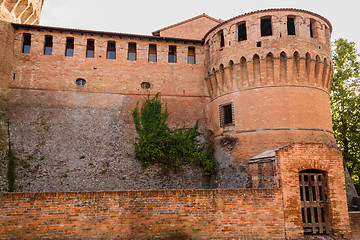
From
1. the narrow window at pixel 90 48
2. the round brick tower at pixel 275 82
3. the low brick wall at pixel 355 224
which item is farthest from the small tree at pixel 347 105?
the narrow window at pixel 90 48

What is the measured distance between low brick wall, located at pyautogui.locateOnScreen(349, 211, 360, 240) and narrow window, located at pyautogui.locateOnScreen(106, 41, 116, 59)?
16063 mm

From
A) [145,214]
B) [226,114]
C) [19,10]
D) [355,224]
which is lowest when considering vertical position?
[355,224]

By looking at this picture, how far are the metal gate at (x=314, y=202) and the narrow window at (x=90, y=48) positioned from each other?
15.0m

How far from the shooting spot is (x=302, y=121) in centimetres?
1569

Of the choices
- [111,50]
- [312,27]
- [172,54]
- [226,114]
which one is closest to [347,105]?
[312,27]

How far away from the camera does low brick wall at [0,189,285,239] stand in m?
7.85

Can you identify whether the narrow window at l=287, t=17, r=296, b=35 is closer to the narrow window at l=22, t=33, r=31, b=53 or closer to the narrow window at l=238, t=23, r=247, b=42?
the narrow window at l=238, t=23, r=247, b=42

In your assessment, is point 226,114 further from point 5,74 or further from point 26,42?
point 26,42

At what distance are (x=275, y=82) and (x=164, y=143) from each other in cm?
763

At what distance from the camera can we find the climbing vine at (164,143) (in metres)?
16.6

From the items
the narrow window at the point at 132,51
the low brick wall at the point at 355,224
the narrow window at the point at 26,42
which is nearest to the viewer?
the low brick wall at the point at 355,224

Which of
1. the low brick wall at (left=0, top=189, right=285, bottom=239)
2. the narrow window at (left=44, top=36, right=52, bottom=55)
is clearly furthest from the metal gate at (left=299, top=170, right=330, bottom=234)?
the narrow window at (left=44, top=36, right=52, bottom=55)

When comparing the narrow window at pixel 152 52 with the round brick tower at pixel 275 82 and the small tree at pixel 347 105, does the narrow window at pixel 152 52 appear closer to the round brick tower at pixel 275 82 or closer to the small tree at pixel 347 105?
the round brick tower at pixel 275 82

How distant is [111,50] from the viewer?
19.0m
